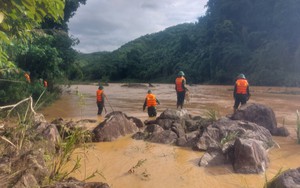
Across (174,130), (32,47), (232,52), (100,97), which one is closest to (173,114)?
(174,130)

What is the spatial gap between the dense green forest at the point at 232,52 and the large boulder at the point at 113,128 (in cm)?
2976

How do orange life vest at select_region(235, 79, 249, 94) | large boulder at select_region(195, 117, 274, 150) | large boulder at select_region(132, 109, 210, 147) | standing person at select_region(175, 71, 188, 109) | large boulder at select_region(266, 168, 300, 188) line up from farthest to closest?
standing person at select_region(175, 71, 188, 109)
orange life vest at select_region(235, 79, 249, 94)
large boulder at select_region(132, 109, 210, 147)
large boulder at select_region(195, 117, 274, 150)
large boulder at select_region(266, 168, 300, 188)

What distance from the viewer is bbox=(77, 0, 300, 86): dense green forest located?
129 feet

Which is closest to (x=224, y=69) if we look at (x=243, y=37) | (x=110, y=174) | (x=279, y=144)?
(x=243, y=37)

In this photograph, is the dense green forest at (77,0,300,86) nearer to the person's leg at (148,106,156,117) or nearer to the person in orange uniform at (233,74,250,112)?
the person in orange uniform at (233,74,250,112)

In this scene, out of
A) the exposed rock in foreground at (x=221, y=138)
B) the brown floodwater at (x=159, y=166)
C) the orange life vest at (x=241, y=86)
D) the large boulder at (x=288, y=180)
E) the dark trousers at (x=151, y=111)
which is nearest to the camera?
the large boulder at (x=288, y=180)

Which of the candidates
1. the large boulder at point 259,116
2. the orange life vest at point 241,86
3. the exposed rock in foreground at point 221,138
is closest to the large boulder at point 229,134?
the exposed rock in foreground at point 221,138

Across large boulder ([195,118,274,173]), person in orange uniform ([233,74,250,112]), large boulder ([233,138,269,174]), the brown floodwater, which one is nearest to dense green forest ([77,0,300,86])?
person in orange uniform ([233,74,250,112])

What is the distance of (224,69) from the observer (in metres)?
48.0

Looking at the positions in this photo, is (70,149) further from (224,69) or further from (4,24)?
(224,69)

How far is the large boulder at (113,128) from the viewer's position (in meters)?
8.59

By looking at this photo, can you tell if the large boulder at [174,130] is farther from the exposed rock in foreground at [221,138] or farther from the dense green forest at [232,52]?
the dense green forest at [232,52]

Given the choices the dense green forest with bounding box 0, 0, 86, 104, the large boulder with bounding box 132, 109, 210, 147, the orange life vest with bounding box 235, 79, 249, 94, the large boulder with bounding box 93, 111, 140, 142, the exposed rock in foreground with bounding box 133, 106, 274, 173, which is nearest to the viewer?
the dense green forest with bounding box 0, 0, 86, 104

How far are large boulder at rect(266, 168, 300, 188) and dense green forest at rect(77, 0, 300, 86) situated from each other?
33.2 metres
